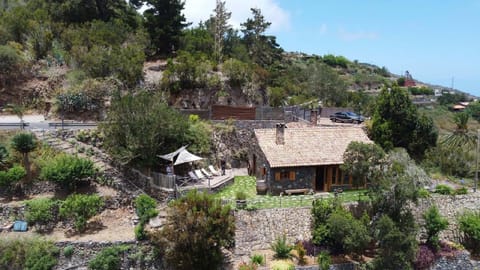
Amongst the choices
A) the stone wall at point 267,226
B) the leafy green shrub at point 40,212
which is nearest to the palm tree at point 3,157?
the leafy green shrub at point 40,212

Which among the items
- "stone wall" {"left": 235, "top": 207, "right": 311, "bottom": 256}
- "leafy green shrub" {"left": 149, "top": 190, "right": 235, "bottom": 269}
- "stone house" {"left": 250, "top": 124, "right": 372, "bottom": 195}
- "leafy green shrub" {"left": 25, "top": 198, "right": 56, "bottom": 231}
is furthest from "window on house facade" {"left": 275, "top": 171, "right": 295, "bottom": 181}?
"leafy green shrub" {"left": 25, "top": 198, "right": 56, "bottom": 231}

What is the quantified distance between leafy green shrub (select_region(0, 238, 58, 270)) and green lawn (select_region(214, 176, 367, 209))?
9692 mm

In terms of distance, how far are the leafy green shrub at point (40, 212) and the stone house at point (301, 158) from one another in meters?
13.2

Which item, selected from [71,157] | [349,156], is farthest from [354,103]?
[71,157]

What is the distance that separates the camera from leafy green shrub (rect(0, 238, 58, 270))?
20484mm

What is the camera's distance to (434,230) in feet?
80.8

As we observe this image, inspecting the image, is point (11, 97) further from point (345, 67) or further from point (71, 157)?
point (345, 67)

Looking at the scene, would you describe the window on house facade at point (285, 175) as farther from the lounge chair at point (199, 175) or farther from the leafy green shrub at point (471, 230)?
the leafy green shrub at point (471, 230)

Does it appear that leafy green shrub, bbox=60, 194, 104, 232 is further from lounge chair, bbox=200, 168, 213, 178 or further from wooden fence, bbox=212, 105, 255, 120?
wooden fence, bbox=212, 105, 255, 120

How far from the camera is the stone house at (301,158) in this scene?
27.3 m

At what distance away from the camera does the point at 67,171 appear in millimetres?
24188

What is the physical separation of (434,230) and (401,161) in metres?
4.93

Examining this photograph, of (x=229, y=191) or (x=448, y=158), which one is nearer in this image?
(x=229, y=191)

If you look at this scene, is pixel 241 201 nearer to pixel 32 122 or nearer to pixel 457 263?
pixel 457 263
